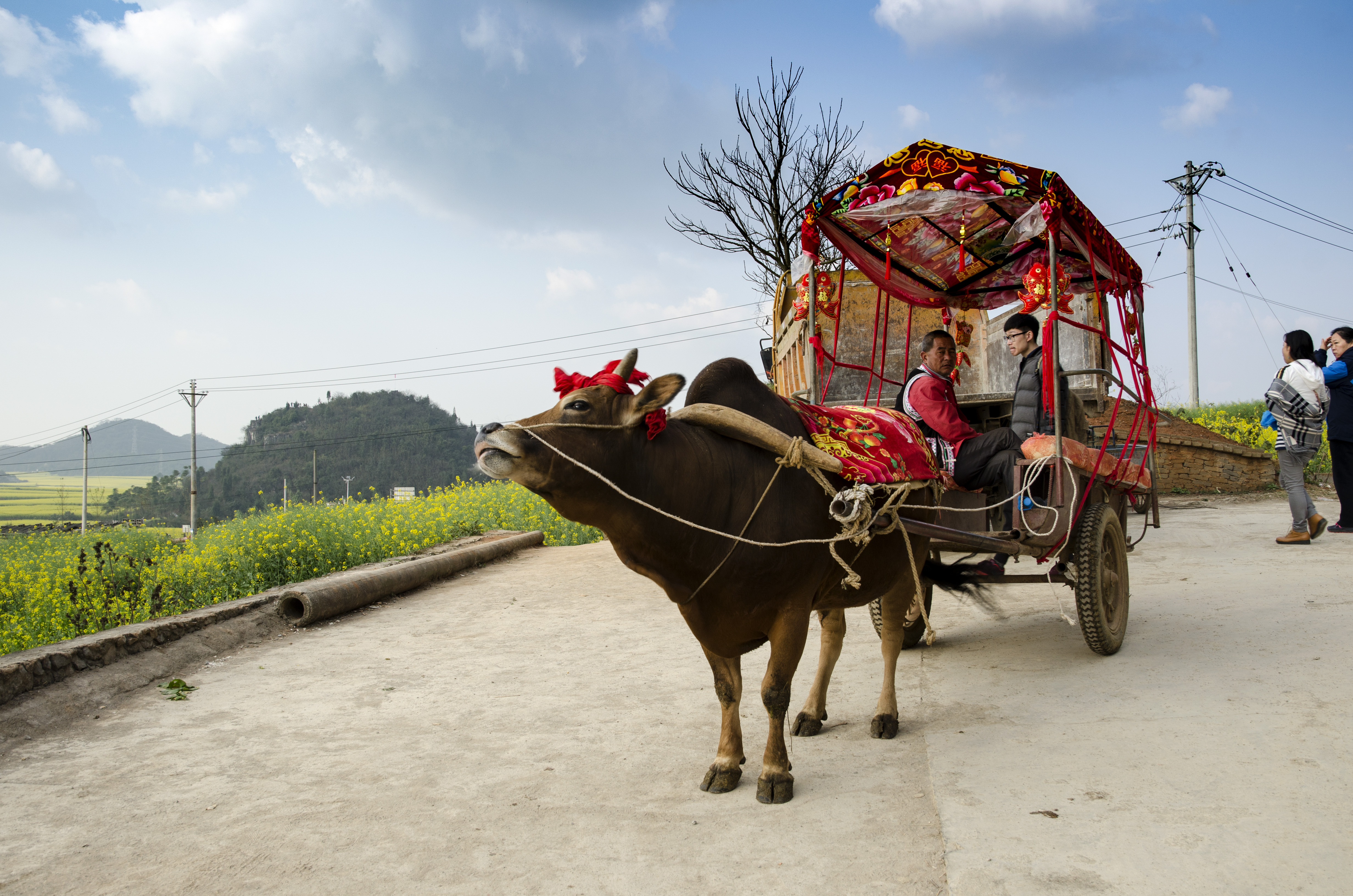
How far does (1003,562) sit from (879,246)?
231 centimetres

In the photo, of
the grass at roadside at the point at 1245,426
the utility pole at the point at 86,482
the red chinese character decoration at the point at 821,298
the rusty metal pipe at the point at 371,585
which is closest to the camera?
the red chinese character decoration at the point at 821,298

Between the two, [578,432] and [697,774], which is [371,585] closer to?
[697,774]

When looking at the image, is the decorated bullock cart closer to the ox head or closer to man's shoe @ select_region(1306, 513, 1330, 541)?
the ox head

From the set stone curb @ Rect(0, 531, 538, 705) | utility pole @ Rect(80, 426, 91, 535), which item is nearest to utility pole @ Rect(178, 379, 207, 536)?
utility pole @ Rect(80, 426, 91, 535)

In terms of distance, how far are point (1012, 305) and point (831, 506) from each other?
4.87 meters

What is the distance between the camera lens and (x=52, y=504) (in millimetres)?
56344

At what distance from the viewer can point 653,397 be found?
Answer: 9.55ft

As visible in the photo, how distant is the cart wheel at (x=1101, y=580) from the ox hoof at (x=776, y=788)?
2.32 m

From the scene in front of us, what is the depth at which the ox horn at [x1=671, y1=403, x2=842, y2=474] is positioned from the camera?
10.7ft

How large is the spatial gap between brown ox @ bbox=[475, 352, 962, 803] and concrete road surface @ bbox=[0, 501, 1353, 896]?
486 mm

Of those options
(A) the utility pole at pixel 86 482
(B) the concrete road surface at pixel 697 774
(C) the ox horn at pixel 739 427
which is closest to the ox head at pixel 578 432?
(C) the ox horn at pixel 739 427

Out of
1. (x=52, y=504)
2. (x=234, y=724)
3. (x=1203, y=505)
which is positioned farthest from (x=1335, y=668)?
(x=52, y=504)

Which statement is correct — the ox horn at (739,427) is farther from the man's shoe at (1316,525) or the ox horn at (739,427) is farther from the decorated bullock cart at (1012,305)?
the man's shoe at (1316,525)

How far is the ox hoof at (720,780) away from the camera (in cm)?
326
